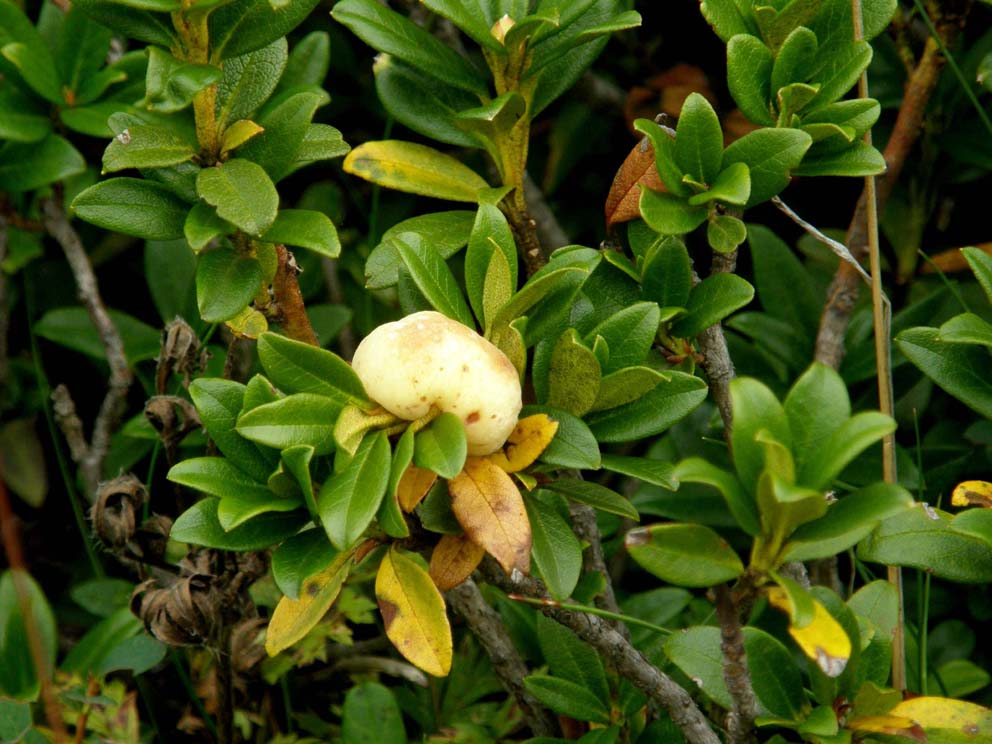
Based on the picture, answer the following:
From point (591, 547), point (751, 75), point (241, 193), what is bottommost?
point (591, 547)

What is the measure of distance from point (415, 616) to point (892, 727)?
52 cm

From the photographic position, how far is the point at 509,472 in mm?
1232

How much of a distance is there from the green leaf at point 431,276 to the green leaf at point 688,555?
12.4 inches

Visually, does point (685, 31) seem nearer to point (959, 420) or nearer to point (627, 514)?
point (959, 420)

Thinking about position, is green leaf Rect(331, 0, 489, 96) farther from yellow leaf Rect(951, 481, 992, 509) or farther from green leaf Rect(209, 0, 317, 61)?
yellow leaf Rect(951, 481, 992, 509)

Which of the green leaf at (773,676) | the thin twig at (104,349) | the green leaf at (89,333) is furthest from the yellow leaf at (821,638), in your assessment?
the green leaf at (89,333)

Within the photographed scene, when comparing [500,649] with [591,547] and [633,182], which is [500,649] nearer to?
[591,547]

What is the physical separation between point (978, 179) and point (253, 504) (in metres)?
1.87

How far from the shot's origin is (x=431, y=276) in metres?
1.25

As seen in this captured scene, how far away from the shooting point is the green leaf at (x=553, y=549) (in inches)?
48.9

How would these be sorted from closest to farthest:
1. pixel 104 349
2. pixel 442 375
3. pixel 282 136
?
1. pixel 442 375
2. pixel 282 136
3. pixel 104 349

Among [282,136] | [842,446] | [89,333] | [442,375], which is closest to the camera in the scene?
[842,446]

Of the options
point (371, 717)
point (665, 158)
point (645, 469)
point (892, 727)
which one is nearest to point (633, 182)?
point (665, 158)

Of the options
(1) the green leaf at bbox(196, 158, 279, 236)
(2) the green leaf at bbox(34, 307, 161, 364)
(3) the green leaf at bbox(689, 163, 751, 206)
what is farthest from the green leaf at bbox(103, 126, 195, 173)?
(2) the green leaf at bbox(34, 307, 161, 364)
